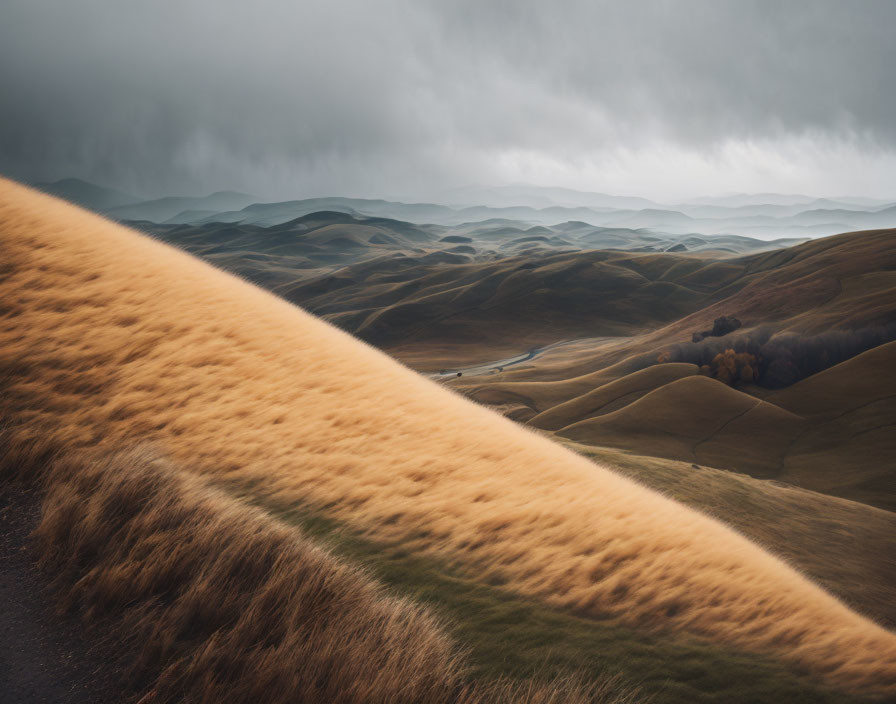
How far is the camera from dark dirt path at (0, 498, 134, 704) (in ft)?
8.71

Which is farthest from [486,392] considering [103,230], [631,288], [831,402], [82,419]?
[631,288]

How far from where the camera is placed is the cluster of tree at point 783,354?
63.5 m

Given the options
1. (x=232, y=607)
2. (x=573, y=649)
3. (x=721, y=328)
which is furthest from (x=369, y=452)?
(x=721, y=328)

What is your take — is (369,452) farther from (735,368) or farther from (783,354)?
(783,354)

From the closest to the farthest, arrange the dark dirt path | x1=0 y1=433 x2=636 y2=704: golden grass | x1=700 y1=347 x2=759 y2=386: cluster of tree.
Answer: the dark dirt path
x1=0 y1=433 x2=636 y2=704: golden grass
x1=700 y1=347 x2=759 y2=386: cluster of tree

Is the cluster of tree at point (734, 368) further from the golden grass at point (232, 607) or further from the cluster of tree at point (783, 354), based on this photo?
the golden grass at point (232, 607)

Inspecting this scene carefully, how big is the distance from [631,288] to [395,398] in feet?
615

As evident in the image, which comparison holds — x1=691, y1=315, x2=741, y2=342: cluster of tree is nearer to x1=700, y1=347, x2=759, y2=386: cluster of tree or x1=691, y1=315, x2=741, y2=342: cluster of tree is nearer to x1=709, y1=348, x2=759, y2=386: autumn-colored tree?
x1=700, y1=347, x2=759, y2=386: cluster of tree

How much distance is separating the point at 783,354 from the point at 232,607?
77.2 metres

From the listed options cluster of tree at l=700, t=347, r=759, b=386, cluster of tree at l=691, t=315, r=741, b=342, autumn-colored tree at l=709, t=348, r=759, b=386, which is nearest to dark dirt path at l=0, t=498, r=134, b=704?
autumn-colored tree at l=709, t=348, r=759, b=386

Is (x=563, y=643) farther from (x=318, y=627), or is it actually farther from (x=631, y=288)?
(x=631, y=288)

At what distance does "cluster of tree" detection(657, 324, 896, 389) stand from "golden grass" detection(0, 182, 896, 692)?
6804cm

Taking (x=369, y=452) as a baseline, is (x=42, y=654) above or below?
below

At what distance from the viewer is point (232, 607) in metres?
3.23
